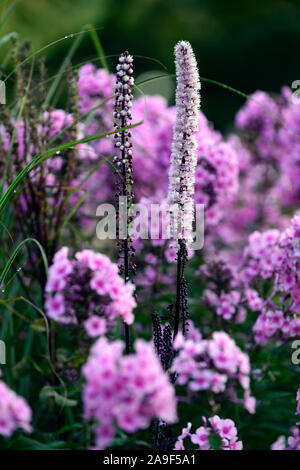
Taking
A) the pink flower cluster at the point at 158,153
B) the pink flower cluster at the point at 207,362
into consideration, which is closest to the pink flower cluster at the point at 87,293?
the pink flower cluster at the point at 207,362

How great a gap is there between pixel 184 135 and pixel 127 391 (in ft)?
3.08

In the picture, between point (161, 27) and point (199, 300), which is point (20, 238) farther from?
point (161, 27)

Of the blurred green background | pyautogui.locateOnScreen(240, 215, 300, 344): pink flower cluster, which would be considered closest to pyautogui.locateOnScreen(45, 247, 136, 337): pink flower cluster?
pyautogui.locateOnScreen(240, 215, 300, 344): pink flower cluster

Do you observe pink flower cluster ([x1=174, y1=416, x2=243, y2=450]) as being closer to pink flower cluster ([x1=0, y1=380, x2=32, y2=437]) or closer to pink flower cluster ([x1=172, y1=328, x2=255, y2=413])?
pink flower cluster ([x1=172, y1=328, x2=255, y2=413])

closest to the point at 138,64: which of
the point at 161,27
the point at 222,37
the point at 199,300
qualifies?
the point at 161,27

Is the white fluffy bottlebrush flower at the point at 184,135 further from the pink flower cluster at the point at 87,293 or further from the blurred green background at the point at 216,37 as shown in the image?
the blurred green background at the point at 216,37

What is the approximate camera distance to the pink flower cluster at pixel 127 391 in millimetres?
1428

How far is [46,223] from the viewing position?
2.77 meters

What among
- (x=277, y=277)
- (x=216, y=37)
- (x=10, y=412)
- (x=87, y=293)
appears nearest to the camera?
(x=10, y=412)

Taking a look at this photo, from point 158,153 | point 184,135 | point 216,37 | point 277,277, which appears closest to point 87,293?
point 184,135

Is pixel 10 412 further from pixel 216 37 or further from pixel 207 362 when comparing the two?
pixel 216 37

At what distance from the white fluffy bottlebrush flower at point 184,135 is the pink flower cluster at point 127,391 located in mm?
696

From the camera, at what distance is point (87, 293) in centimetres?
186

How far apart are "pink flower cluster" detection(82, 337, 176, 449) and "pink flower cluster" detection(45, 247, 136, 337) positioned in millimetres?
337
